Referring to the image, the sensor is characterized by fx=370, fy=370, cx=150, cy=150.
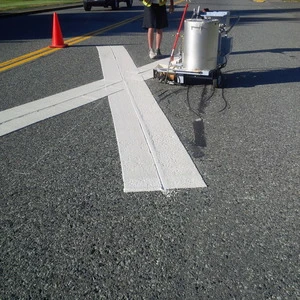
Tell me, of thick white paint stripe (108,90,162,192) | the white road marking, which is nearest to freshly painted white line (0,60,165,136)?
the white road marking

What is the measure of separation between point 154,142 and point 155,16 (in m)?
3.90

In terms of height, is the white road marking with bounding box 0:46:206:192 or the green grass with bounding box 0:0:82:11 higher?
the white road marking with bounding box 0:46:206:192

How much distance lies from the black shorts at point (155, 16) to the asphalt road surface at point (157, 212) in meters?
2.52

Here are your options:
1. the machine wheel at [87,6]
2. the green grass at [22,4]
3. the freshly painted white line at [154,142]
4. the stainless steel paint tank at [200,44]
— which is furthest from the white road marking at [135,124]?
the green grass at [22,4]

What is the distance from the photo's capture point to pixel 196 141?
3586mm

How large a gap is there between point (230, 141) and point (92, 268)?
2.03m

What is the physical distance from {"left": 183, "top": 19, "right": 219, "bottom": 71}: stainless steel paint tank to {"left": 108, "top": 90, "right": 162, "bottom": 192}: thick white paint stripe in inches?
48.2

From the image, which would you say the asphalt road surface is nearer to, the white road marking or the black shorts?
the white road marking

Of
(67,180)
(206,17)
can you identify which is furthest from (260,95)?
(67,180)

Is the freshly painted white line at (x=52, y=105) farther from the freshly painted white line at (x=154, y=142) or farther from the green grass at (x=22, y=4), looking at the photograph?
the green grass at (x=22, y=4)

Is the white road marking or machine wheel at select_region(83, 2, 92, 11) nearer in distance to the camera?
the white road marking

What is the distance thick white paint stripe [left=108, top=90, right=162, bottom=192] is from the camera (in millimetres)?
2846

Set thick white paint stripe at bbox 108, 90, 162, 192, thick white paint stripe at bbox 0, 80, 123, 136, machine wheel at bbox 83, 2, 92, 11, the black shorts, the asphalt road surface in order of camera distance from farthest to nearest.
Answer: machine wheel at bbox 83, 2, 92, 11
the black shorts
thick white paint stripe at bbox 0, 80, 123, 136
thick white paint stripe at bbox 108, 90, 162, 192
the asphalt road surface

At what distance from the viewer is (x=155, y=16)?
21.9ft
